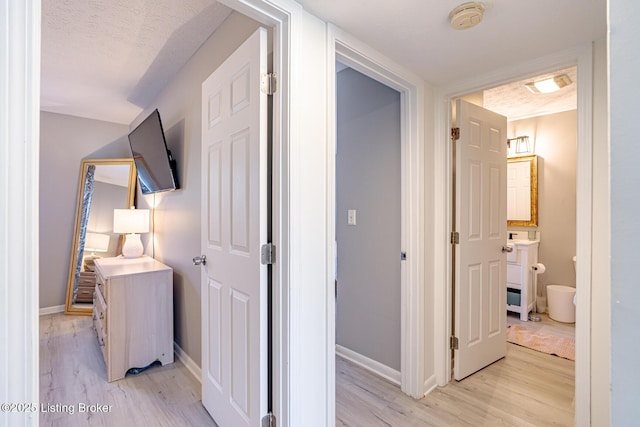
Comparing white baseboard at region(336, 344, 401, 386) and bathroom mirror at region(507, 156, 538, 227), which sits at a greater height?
bathroom mirror at region(507, 156, 538, 227)

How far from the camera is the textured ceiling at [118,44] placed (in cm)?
179

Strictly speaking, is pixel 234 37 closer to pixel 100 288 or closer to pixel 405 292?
pixel 405 292

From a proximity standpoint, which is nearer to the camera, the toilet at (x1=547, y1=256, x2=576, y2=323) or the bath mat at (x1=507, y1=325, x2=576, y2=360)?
the bath mat at (x1=507, y1=325, x2=576, y2=360)

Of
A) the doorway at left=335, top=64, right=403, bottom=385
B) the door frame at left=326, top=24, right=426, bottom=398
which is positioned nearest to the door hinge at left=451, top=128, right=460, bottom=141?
the door frame at left=326, top=24, right=426, bottom=398

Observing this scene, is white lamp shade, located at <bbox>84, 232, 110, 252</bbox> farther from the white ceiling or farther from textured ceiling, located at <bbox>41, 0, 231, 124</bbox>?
the white ceiling

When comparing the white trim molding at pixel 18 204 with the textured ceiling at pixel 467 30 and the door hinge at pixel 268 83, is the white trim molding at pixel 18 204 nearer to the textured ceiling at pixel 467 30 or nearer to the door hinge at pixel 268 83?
the door hinge at pixel 268 83

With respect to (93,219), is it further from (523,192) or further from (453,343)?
(523,192)

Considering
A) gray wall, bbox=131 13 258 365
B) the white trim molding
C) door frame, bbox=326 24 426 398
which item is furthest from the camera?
gray wall, bbox=131 13 258 365

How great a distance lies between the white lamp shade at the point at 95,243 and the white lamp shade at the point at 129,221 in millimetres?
1018

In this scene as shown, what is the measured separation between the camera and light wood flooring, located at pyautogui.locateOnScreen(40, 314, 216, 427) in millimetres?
1739

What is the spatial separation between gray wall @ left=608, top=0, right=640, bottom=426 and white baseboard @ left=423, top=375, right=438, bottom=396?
1829 millimetres

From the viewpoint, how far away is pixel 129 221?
2900 mm

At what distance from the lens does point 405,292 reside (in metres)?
2.02

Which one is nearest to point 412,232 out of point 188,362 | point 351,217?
point 351,217
